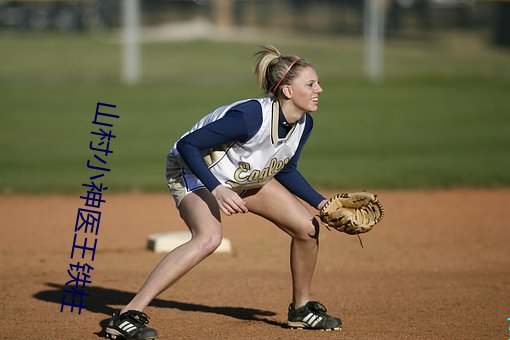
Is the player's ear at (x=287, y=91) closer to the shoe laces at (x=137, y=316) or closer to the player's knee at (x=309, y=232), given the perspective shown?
the player's knee at (x=309, y=232)

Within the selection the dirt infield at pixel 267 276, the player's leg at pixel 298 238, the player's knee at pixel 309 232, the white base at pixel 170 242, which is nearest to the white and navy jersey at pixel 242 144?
the player's leg at pixel 298 238

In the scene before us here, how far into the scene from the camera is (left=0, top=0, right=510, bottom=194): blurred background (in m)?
11.5

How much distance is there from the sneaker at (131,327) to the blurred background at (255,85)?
5.78 meters

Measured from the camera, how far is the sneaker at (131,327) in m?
4.30

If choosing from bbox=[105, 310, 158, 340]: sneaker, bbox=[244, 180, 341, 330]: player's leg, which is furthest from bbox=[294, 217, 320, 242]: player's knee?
bbox=[105, 310, 158, 340]: sneaker

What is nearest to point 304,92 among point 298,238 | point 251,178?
point 251,178

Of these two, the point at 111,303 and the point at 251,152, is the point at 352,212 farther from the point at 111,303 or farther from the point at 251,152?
the point at 111,303

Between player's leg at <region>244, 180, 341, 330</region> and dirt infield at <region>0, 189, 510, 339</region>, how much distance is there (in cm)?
9

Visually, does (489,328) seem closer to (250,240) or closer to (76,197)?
(250,240)

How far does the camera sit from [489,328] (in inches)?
187

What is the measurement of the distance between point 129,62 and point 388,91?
6.35 metres

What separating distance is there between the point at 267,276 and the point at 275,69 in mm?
2060

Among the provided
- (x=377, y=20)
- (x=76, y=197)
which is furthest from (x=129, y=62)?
(x=76, y=197)

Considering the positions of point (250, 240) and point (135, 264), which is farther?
point (250, 240)
